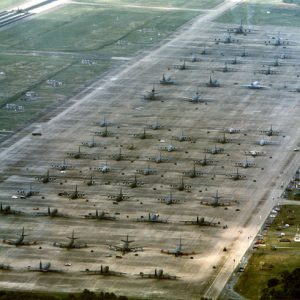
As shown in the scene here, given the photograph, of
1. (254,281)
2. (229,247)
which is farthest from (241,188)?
(254,281)

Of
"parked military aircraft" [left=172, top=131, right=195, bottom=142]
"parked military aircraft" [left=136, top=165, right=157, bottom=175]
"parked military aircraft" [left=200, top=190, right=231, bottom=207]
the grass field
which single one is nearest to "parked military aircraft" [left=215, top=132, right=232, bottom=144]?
"parked military aircraft" [left=172, top=131, right=195, bottom=142]

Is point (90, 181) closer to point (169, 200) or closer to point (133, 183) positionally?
point (133, 183)

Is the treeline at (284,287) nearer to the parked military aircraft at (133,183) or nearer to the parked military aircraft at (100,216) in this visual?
the parked military aircraft at (100,216)

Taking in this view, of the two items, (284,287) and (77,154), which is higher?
(284,287)

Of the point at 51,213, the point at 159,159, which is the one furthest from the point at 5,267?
the point at 159,159

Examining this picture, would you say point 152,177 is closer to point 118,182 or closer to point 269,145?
point 118,182

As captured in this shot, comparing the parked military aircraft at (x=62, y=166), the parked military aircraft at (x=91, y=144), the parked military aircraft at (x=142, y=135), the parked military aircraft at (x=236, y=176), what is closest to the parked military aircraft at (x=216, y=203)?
the parked military aircraft at (x=236, y=176)
